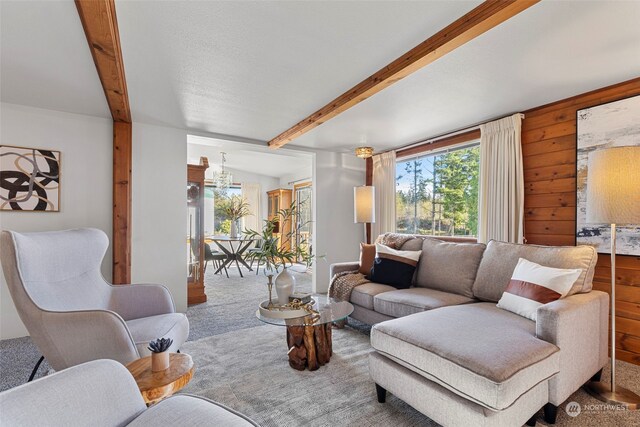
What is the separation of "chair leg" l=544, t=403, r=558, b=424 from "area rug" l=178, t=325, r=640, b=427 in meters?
0.05

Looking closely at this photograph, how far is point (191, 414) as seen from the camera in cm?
101

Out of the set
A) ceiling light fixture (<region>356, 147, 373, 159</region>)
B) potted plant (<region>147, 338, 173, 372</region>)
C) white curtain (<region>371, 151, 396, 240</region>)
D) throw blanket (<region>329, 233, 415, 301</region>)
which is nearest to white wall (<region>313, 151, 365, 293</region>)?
white curtain (<region>371, 151, 396, 240</region>)

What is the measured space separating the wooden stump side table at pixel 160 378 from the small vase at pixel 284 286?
102 cm

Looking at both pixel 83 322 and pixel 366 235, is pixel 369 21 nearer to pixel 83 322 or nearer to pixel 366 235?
pixel 83 322

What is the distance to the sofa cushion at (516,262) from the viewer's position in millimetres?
2064

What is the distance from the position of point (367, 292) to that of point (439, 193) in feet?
6.55

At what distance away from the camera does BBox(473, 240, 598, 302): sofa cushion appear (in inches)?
81.3

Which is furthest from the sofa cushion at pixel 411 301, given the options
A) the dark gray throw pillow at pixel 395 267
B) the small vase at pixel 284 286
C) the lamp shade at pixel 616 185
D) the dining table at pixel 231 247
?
the dining table at pixel 231 247

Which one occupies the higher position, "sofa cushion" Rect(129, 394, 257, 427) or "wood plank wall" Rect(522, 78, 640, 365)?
"wood plank wall" Rect(522, 78, 640, 365)

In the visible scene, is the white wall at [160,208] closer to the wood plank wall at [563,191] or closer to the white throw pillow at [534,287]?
the white throw pillow at [534,287]

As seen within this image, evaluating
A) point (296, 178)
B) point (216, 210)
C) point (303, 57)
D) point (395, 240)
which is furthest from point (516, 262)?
point (216, 210)

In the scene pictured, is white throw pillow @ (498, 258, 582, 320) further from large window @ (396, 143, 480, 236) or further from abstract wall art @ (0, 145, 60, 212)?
abstract wall art @ (0, 145, 60, 212)

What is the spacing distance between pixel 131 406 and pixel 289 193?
7.28 meters

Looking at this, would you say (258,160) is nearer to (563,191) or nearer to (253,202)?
(253,202)
